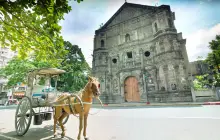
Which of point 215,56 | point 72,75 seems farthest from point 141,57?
point 72,75

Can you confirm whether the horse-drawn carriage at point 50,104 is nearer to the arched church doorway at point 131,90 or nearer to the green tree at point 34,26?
the green tree at point 34,26

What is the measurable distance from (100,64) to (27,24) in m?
16.8

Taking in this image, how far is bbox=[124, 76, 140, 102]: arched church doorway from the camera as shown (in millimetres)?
17928

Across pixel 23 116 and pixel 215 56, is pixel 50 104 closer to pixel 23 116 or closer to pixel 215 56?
pixel 23 116

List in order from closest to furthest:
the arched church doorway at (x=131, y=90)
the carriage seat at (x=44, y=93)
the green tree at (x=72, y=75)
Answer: the carriage seat at (x=44, y=93) → the arched church doorway at (x=131, y=90) → the green tree at (x=72, y=75)

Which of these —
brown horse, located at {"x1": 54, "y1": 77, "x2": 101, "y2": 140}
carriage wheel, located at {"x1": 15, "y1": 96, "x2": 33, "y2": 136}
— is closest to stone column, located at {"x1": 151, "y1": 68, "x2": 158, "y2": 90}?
brown horse, located at {"x1": 54, "y1": 77, "x2": 101, "y2": 140}

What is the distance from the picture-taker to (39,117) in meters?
4.57

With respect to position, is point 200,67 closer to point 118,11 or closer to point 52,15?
point 118,11

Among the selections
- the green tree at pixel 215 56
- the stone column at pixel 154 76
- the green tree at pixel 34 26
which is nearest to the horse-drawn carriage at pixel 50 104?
the green tree at pixel 34 26

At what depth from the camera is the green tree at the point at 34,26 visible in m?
4.06

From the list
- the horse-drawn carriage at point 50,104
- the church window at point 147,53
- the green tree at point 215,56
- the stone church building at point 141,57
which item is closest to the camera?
→ the horse-drawn carriage at point 50,104

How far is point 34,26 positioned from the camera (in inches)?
186

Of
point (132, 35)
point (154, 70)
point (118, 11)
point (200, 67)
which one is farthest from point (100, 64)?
point (200, 67)

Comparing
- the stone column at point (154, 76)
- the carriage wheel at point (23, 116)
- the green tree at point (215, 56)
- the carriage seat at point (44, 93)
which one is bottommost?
the carriage wheel at point (23, 116)
